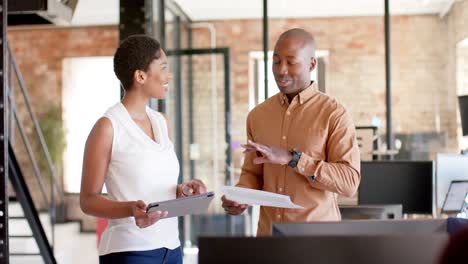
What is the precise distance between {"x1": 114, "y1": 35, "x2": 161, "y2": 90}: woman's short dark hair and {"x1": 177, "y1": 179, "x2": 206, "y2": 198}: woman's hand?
396mm

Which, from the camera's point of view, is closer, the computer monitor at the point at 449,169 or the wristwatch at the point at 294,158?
the wristwatch at the point at 294,158

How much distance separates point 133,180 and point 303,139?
26.3 inches

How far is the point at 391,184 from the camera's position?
4398mm

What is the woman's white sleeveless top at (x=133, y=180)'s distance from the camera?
7.14ft

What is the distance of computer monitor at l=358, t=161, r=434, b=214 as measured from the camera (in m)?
4.37

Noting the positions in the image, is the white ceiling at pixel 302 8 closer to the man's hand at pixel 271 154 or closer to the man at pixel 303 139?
the man at pixel 303 139

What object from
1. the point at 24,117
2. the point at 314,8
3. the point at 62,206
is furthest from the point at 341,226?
the point at 24,117

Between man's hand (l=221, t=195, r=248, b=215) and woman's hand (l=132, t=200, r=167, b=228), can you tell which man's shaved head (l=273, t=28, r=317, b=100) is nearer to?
man's hand (l=221, t=195, r=248, b=215)

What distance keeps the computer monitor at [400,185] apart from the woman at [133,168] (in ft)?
7.57

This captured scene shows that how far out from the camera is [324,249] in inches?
50.6

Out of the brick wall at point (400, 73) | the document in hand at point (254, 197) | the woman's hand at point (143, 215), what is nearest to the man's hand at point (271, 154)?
A: the document in hand at point (254, 197)

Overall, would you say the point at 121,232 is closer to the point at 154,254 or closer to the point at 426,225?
the point at 154,254

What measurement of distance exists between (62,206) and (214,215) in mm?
3219

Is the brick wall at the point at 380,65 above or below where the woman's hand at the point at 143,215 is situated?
above
